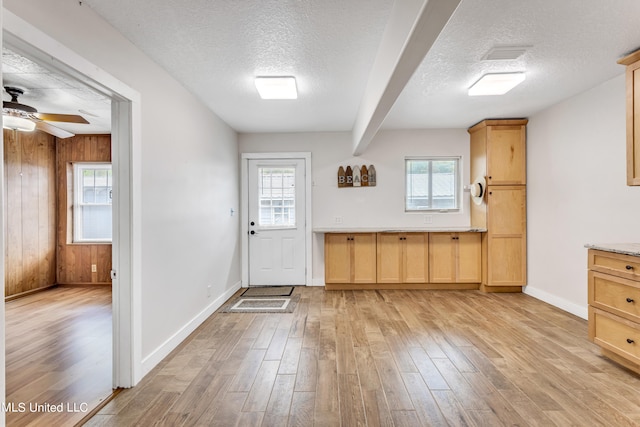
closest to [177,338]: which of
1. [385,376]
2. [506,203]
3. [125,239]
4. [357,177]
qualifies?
[125,239]

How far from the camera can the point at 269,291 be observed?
16.0ft

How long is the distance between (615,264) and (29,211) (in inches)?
272

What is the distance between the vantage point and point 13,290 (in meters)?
4.49

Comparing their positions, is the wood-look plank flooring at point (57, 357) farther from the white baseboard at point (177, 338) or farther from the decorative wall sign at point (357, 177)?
the decorative wall sign at point (357, 177)

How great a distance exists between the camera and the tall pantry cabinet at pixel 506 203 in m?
4.53

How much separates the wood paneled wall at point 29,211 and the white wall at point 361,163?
9.86 ft

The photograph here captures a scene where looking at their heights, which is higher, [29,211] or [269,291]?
[29,211]

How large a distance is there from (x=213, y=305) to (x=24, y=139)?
12.5ft

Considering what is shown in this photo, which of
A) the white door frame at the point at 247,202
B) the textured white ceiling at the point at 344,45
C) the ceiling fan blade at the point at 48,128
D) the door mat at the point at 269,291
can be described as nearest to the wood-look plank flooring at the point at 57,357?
the door mat at the point at 269,291

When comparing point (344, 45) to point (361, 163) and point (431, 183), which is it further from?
point (431, 183)

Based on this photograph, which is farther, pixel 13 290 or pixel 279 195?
pixel 279 195

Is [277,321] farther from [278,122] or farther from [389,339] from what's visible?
[278,122]

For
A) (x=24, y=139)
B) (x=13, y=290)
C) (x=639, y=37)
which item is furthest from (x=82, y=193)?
(x=639, y=37)

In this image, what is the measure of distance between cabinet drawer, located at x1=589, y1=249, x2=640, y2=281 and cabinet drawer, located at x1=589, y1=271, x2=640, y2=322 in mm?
40
